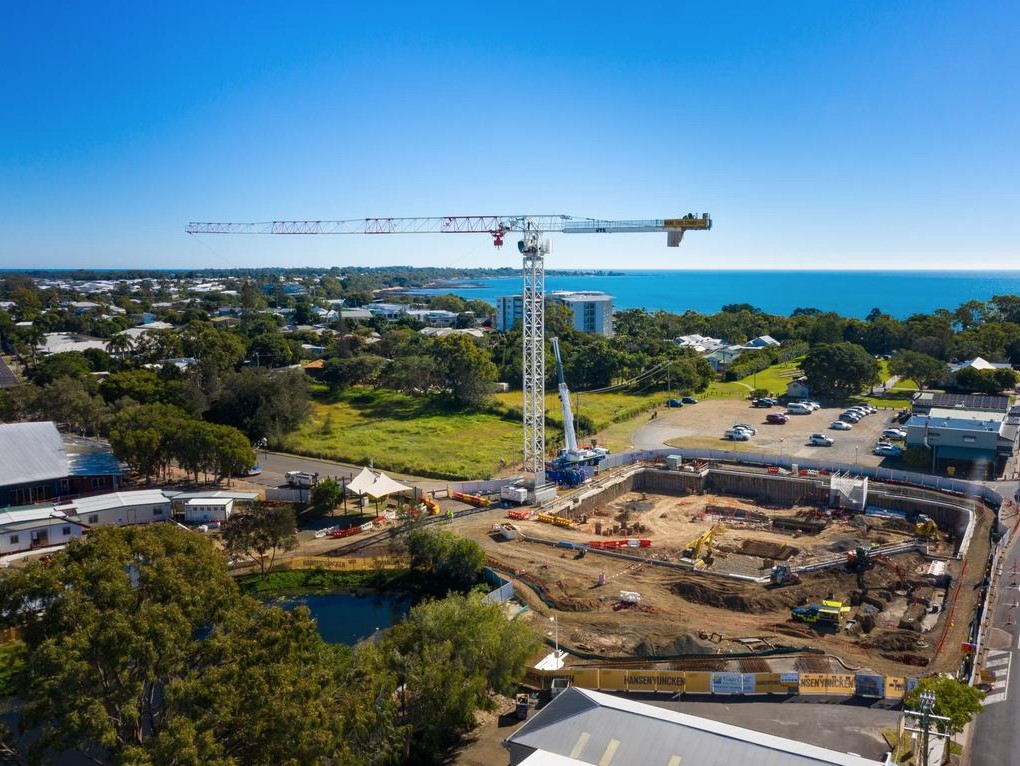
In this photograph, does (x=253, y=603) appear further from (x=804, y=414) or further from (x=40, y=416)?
(x=804, y=414)

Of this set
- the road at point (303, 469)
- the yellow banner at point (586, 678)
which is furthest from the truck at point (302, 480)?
the yellow banner at point (586, 678)

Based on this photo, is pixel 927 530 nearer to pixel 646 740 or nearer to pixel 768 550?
pixel 768 550

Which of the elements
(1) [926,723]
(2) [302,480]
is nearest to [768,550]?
(1) [926,723]

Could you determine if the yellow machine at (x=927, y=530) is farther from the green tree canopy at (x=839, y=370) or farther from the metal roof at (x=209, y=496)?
the metal roof at (x=209, y=496)

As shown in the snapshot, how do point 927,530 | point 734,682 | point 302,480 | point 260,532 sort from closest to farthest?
point 734,682 → point 260,532 → point 927,530 → point 302,480

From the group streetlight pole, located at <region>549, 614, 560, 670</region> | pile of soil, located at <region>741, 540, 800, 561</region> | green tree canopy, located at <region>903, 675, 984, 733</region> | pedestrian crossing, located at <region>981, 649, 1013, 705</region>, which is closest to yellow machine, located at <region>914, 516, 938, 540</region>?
pile of soil, located at <region>741, 540, 800, 561</region>

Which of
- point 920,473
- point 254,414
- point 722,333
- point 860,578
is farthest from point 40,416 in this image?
point 722,333
